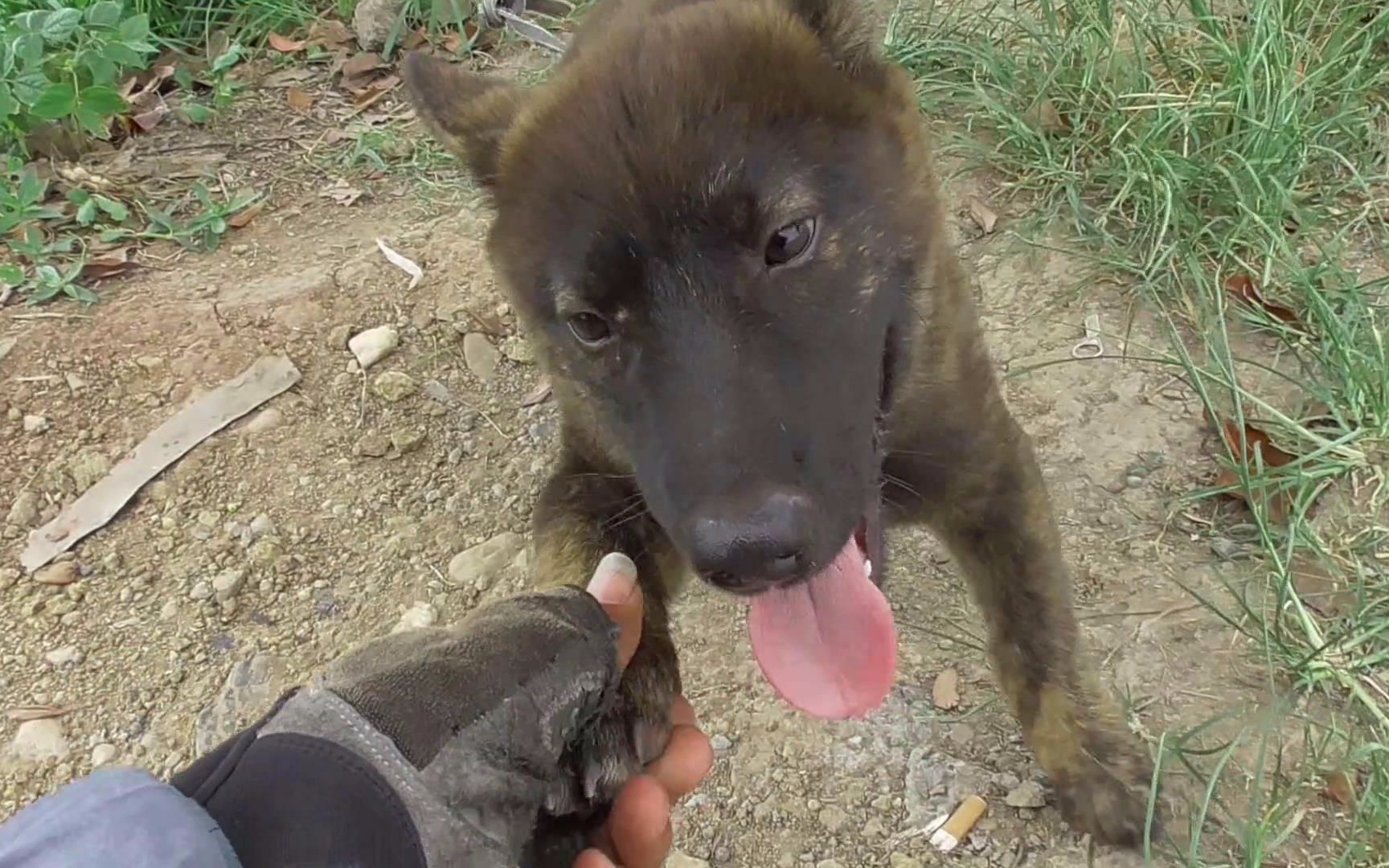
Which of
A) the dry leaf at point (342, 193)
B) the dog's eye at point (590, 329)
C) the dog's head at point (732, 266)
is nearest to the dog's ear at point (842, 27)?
the dog's head at point (732, 266)

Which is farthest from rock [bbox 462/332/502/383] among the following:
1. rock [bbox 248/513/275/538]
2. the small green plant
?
the small green plant

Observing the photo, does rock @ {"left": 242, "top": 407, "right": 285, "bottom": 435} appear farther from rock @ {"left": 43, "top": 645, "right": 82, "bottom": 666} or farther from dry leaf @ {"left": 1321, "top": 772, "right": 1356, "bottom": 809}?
dry leaf @ {"left": 1321, "top": 772, "right": 1356, "bottom": 809}

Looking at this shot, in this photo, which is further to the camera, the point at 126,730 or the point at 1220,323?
the point at 1220,323

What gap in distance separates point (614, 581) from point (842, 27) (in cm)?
126

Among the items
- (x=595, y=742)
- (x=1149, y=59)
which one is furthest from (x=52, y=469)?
(x=1149, y=59)

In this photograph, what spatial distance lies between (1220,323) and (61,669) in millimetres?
3268

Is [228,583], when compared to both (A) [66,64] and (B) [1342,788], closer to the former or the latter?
(A) [66,64]

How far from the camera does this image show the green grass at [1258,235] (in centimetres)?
260

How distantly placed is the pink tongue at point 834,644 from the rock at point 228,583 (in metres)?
1.64

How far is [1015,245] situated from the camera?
156 inches

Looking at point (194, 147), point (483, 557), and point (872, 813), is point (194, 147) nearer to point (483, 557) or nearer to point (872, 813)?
point (483, 557)

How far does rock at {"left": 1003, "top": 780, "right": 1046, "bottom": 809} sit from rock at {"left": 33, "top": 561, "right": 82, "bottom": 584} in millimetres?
2590

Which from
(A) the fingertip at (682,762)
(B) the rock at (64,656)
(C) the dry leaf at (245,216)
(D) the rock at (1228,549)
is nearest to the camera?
(A) the fingertip at (682,762)

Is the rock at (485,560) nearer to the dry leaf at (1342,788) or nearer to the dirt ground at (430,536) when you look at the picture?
the dirt ground at (430,536)
